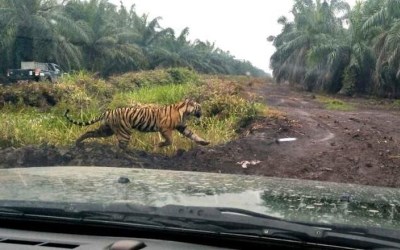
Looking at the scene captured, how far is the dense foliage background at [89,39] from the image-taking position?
27859 mm

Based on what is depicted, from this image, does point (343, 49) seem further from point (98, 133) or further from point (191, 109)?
point (98, 133)

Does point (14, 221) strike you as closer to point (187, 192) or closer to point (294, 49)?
point (187, 192)

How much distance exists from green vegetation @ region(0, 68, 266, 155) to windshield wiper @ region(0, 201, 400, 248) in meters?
8.14

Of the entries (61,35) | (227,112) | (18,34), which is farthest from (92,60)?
(227,112)

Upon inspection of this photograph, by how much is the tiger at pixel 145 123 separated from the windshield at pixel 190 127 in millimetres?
20

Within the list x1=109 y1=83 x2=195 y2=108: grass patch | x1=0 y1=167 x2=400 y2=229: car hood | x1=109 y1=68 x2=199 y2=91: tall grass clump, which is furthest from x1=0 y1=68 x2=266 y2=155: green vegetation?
x1=0 y1=167 x2=400 y2=229: car hood

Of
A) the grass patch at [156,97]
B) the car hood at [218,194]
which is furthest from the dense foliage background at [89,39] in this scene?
the car hood at [218,194]

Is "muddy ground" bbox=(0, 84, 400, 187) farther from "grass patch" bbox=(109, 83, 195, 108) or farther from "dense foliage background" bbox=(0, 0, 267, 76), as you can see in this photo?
"dense foliage background" bbox=(0, 0, 267, 76)

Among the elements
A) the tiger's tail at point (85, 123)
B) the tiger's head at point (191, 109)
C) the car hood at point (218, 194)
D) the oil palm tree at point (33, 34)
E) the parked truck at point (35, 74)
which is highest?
the oil palm tree at point (33, 34)

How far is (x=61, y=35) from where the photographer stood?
30.1 m

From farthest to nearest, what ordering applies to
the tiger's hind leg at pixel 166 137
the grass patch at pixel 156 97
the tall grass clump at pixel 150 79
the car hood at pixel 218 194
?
the tall grass clump at pixel 150 79 < the grass patch at pixel 156 97 < the tiger's hind leg at pixel 166 137 < the car hood at pixel 218 194

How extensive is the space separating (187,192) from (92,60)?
3177 cm

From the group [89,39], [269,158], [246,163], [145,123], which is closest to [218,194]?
[246,163]

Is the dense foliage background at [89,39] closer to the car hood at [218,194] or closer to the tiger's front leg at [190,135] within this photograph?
the tiger's front leg at [190,135]
